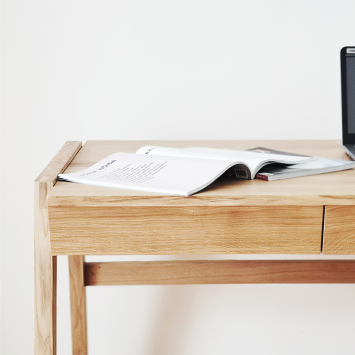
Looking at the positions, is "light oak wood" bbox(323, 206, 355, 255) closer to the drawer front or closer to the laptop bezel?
the drawer front

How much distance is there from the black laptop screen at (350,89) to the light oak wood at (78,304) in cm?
71

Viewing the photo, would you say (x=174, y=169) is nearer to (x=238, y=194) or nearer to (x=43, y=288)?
(x=238, y=194)

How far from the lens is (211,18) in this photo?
148 cm

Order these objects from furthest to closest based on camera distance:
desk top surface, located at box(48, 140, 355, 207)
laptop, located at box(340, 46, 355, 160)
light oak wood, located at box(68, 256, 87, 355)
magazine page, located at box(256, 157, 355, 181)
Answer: light oak wood, located at box(68, 256, 87, 355) < laptop, located at box(340, 46, 355, 160) < magazine page, located at box(256, 157, 355, 181) < desk top surface, located at box(48, 140, 355, 207)

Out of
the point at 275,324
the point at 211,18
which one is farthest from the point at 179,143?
the point at 275,324

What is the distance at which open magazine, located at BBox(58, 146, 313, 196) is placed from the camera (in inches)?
30.1

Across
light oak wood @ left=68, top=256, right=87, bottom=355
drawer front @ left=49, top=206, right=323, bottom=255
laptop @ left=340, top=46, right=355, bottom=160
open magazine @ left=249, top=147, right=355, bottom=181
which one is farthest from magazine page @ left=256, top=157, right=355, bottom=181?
light oak wood @ left=68, top=256, right=87, bottom=355

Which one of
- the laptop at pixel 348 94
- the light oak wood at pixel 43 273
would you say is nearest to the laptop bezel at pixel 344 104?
the laptop at pixel 348 94

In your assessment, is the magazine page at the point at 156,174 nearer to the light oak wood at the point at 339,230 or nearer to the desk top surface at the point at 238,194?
the desk top surface at the point at 238,194

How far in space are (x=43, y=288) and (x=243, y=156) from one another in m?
0.40

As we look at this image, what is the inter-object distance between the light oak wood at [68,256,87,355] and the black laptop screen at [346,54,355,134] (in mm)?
712

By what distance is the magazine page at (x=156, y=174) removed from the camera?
2.48ft

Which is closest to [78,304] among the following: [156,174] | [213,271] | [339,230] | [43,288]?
[213,271]

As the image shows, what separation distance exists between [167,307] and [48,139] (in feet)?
2.10
